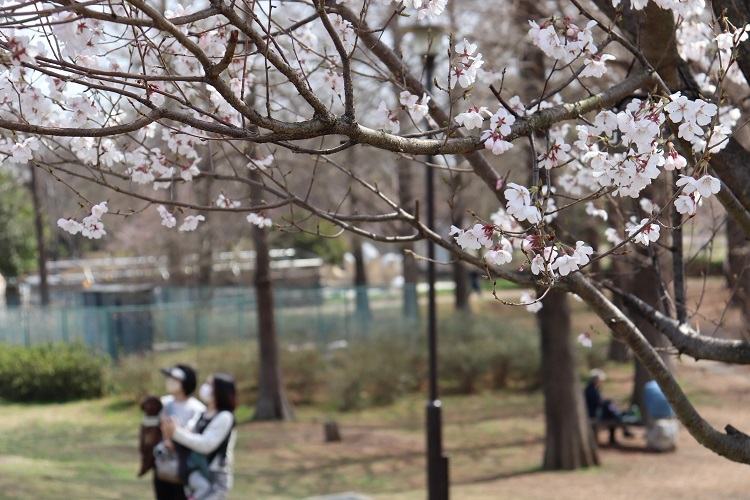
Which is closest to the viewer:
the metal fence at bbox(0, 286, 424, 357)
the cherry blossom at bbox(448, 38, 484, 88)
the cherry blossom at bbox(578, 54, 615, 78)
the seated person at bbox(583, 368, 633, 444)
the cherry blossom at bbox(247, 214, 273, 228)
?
the cherry blossom at bbox(448, 38, 484, 88)

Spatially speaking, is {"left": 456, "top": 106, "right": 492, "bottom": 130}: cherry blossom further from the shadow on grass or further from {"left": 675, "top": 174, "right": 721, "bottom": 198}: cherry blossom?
the shadow on grass

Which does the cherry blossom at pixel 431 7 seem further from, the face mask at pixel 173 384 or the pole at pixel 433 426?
the pole at pixel 433 426

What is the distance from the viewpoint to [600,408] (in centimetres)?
1344

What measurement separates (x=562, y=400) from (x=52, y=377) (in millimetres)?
10254

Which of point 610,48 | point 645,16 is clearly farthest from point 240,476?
point 645,16

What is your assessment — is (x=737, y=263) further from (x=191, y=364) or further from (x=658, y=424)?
(x=191, y=364)

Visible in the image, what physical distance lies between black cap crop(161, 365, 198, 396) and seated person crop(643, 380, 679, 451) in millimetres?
7631

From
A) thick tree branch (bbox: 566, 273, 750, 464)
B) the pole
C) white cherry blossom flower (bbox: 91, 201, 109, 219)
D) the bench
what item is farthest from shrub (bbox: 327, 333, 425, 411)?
white cherry blossom flower (bbox: 91, 201, 109, 219)

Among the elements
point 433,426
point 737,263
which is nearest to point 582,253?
point 433,426

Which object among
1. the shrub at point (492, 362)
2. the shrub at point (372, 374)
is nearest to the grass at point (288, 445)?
the shrub at point (372, 374)

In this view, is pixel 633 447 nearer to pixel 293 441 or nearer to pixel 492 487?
pixel 492 487

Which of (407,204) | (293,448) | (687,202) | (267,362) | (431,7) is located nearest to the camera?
(687,202)

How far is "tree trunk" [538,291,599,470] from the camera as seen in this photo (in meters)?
12.2

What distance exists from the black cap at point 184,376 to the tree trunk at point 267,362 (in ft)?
29.9
